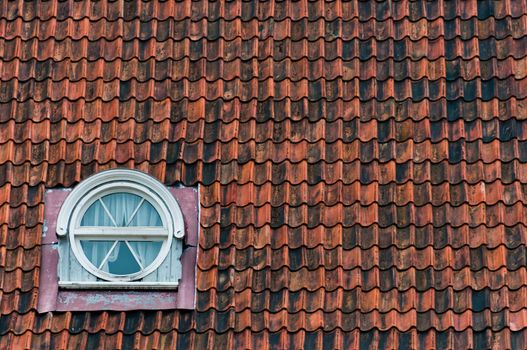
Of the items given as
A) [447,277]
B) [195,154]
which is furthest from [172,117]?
[447,277]

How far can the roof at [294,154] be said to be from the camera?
15.3 meters

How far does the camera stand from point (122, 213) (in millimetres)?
15922

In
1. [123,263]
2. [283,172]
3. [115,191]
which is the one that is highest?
[283,172]

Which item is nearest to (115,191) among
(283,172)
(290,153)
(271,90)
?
(283,172)

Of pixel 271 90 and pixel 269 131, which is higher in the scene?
pixel 271 90

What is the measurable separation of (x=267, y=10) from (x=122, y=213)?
2761 mm

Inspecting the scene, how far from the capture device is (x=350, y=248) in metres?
15.7

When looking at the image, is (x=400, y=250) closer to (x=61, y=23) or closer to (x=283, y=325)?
(x=283, y=325)

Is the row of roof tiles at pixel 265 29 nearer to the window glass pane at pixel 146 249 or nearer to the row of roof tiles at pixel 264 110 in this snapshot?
the row of roof tiles at pixel 264 110

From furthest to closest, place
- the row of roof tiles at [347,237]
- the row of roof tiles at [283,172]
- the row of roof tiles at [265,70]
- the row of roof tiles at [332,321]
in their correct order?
the row of roof tiles at [265,70]
the row of roof tiles at [283,172]
the row of roof tiles at [347,237]
the row of roof tiles at [332,321]

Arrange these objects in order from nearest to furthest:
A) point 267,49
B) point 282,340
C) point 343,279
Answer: point 282,340 < point 343,279 < point 267,49

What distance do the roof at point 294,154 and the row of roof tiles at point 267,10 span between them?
0.8 inches

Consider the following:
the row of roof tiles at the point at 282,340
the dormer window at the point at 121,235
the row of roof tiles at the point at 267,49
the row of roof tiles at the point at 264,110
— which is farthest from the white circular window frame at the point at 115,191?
the row of roof tiles at the point at 267,49

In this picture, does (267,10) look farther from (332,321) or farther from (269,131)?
(332,321)
